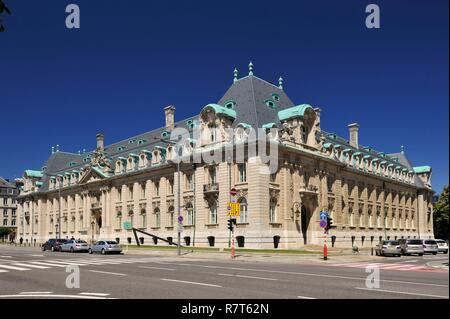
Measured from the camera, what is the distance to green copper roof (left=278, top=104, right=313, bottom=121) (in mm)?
55081

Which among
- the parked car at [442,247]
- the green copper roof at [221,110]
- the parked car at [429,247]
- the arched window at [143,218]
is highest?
the green copper roof at [221,110]

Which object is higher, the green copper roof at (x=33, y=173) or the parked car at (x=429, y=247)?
the green copper roof at (x=33, y=173)

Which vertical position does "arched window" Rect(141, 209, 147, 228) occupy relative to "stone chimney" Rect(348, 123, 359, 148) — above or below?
below

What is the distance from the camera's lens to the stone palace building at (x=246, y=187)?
2035 inches

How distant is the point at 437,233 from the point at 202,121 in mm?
71875

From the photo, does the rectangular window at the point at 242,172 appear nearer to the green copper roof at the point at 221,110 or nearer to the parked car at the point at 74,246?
the green copper roof at the point at 221,110

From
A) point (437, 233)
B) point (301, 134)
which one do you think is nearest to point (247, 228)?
point (301, 134)

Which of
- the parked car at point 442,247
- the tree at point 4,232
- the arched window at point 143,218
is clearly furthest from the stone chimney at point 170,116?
the tree at point 4,232

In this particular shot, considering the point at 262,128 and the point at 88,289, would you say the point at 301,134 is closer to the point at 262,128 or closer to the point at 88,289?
the point at 262,128

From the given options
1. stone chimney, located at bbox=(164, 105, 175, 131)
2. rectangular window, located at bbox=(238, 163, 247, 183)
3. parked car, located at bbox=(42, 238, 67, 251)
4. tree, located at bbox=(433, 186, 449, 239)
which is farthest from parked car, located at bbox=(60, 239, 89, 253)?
tree, located at bbox=(433, 186, 449, 239)

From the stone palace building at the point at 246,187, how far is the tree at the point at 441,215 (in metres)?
4.32

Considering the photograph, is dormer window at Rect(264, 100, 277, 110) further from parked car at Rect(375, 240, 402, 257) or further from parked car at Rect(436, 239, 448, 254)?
parked car at Rect(436, 239, 448, 254)

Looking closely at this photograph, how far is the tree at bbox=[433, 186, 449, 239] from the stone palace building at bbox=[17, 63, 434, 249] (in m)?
4.32

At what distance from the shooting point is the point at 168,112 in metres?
70.3
